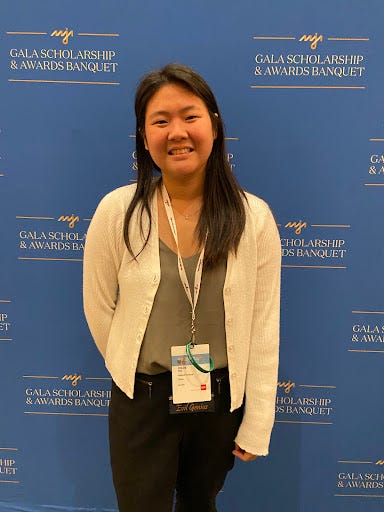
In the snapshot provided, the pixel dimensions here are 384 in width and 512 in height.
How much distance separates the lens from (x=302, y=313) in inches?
68.2

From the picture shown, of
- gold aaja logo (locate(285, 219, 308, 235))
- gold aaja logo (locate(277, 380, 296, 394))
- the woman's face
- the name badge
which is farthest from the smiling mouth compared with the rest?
gold aaja logo (locate(277, 380, 296, 394))

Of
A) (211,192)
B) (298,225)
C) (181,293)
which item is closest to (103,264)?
(181,293)

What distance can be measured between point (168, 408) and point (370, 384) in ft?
2.92

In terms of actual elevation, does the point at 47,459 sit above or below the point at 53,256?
below

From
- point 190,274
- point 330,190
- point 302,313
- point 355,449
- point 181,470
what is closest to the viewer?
point 190,274

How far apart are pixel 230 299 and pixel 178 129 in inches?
17.0

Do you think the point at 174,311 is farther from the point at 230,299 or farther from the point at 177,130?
the point at 177,130

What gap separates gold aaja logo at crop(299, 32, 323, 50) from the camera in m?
1.51

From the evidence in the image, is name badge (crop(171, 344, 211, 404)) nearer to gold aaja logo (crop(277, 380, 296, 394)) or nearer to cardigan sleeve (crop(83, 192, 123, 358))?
cardigan sleeve (crop(83, 192, 123, 358))

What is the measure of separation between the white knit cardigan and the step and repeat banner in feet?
1.37

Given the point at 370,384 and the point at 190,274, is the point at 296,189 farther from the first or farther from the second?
the point at 370,384

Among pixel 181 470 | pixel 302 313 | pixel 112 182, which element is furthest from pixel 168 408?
pixel 112 182

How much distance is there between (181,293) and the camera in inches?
47.6

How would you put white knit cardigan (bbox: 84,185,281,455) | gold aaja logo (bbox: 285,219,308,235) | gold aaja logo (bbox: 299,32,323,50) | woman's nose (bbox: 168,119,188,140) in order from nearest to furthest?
woman's nose (bbox: 168,119,188,140)
white knit cardigan (bbox: 84,185,281,455)
gold aaja logo (bbox: 299,32,323,50)
gold aaja logo (bbox: 285,219,308,235)
